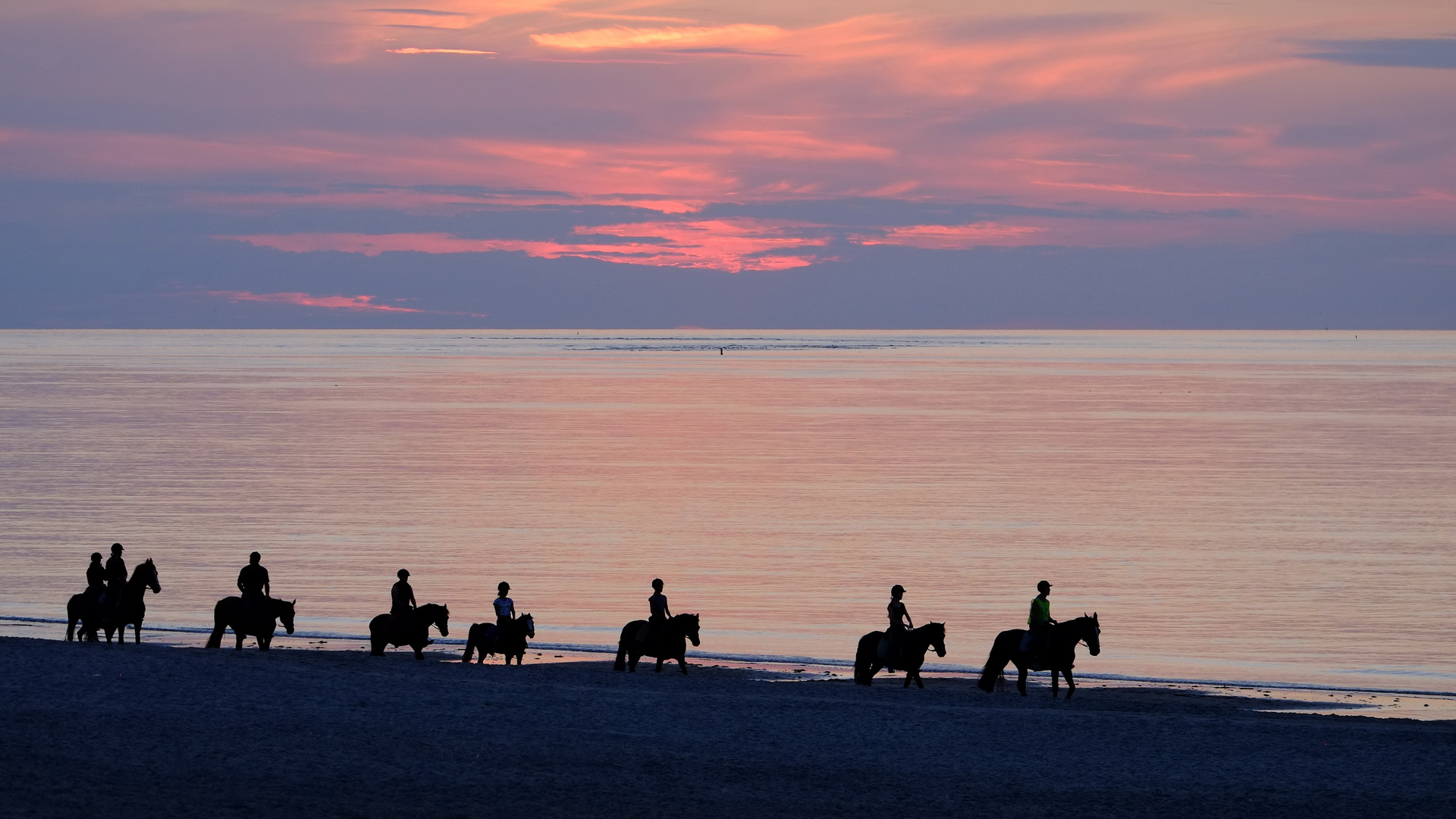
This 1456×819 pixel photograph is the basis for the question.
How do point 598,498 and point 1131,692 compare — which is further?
point 598,498

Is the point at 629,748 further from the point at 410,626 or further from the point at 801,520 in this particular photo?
A: the point at 801,520

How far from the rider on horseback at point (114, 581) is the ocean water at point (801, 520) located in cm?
561

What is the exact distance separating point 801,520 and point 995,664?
2355 centimetres

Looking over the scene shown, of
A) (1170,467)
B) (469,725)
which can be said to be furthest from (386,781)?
(1170,467)

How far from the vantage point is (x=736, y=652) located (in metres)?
27.4

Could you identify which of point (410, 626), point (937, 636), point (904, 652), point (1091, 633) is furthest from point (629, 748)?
point (410, 626)

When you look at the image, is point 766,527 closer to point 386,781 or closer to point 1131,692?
point 1131,692

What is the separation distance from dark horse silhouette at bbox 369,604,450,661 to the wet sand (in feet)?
4.57

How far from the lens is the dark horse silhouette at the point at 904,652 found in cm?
2267

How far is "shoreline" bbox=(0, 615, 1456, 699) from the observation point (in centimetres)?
2480

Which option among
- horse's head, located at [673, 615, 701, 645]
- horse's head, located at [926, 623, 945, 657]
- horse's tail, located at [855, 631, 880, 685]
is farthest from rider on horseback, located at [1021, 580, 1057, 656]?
horse's head, located at [673, 615, 701, 645]

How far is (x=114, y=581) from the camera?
2408 centimetres

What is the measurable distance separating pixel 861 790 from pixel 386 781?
4871mm

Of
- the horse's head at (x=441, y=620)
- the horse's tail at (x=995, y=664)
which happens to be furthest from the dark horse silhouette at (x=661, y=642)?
the horse's tail at (x=995, y=664)
